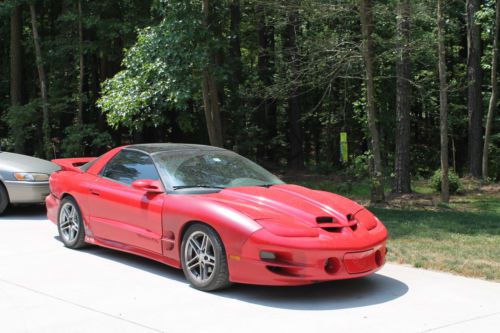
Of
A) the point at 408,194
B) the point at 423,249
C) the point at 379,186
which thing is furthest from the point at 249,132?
the point at 423,249

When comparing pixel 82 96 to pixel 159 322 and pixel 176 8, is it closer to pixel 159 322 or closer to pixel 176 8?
pixel 176 8

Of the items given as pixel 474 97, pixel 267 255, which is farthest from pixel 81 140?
pixel 267 255

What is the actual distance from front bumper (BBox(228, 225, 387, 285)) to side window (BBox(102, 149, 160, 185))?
1.68 metres

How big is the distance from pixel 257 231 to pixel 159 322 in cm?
113

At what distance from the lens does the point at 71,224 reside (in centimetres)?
745

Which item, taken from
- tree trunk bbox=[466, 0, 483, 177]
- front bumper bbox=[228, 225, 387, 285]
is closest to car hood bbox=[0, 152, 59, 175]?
front bumper bbox=[228, 225, 387, 285]

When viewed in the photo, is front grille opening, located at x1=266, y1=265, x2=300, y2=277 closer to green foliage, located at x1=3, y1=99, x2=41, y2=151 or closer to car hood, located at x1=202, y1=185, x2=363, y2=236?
car hood, located at x1=202, y1=185, x2=363, y2=236

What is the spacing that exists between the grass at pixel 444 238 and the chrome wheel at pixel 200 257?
8.25ft

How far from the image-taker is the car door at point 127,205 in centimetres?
605

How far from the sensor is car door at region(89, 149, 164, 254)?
605 cm

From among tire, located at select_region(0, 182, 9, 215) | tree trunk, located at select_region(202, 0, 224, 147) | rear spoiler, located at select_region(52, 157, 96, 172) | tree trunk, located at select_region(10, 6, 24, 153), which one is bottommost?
tire, located at select_region(0, 182, 9, 215)

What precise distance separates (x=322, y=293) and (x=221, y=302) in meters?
0.98

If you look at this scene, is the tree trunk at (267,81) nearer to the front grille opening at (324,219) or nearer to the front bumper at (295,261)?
the front grille opening at (324,219)

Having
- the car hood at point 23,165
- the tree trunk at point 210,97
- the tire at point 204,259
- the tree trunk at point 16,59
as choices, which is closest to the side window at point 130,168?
the tire at point 204,259
